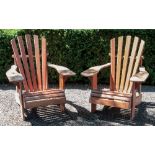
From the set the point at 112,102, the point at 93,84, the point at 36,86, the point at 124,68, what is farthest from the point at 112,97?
the point at 36,86

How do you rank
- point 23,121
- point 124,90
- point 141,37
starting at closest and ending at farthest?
point 23,121
point 124,90
point 141,37

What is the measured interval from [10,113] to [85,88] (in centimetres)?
191

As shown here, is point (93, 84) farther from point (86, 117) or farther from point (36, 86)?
point (36, 86)

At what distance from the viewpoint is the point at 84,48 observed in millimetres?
7742

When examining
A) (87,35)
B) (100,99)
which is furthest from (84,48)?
(100,99)

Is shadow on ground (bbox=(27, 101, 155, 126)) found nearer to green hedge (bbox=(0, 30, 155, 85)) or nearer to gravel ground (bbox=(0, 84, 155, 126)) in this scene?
gravel ground (bbox=(0, 84, 155, 126))

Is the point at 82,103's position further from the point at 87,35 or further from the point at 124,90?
the point at 87,35

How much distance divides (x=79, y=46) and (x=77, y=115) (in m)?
1.90

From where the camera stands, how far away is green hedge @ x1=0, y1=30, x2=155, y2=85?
25.2 feet

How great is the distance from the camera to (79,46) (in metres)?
7.74

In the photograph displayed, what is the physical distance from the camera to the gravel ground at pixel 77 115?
597 centimetres

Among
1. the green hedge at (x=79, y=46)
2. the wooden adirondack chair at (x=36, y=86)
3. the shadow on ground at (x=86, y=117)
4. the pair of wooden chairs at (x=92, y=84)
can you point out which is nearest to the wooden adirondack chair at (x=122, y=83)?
the pair of wooden chairs at (x=92, y=84)

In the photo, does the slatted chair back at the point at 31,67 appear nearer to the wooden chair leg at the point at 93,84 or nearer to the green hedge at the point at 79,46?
the wooden chair leg at the point at 93,84

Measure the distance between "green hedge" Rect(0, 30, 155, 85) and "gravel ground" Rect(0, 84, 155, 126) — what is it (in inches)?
34.4
